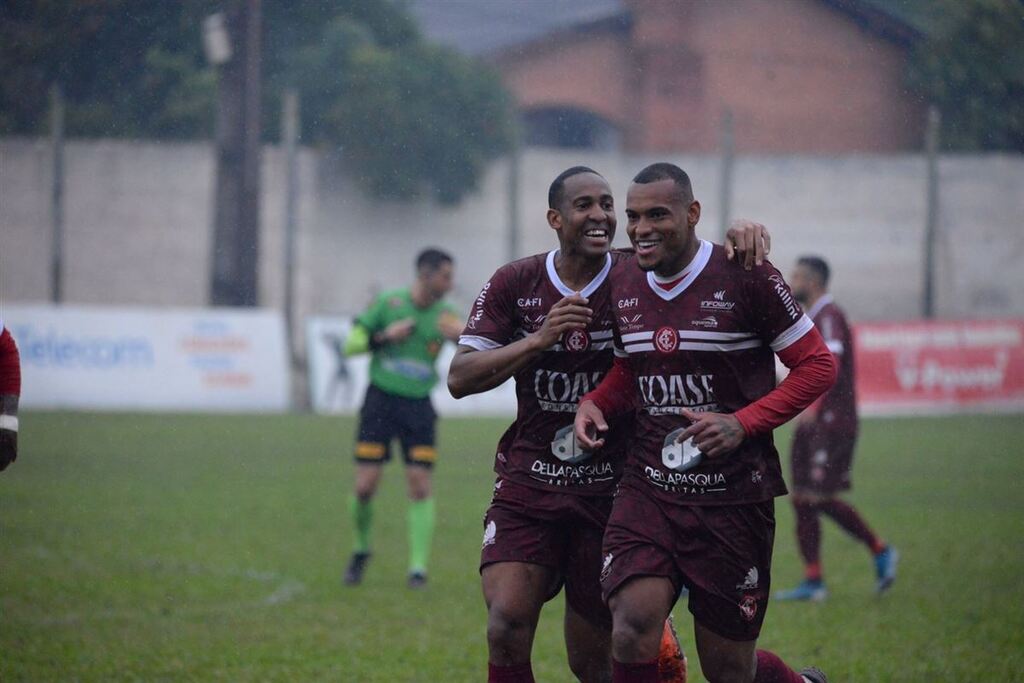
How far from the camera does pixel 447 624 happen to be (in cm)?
853

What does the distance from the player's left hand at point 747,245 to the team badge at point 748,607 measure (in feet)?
3.91

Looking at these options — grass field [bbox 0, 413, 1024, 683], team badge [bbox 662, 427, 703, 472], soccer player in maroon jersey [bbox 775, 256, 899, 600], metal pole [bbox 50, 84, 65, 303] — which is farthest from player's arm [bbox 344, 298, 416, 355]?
metal pole [bbox 50, 84, 65, 303]

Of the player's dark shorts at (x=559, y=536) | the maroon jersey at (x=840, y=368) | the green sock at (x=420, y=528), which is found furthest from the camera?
the green sock at (x=420, y=528)

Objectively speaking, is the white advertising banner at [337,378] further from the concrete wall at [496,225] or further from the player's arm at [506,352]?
the player's arm at [506,352]

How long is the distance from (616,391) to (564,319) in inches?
17.9

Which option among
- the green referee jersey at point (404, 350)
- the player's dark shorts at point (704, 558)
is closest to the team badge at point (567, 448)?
the player's dark shorts at point (704, 558)

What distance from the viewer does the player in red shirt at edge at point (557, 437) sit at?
532cm

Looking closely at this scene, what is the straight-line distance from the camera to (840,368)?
376 inches

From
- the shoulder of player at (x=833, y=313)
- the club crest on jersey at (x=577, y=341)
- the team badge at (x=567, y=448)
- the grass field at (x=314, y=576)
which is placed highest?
the shoulder of player at (x=833, y=313)

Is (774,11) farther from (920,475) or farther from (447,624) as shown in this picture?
(447,624)

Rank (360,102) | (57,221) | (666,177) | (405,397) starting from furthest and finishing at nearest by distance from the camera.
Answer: (360,102)
(57,221)
(405,397)
(666,177)

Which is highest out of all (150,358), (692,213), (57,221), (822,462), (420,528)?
(57,221)

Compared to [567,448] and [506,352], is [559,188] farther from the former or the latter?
[567,448]

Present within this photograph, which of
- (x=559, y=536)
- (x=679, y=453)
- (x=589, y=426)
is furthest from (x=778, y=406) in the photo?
(x=559, y=536)
